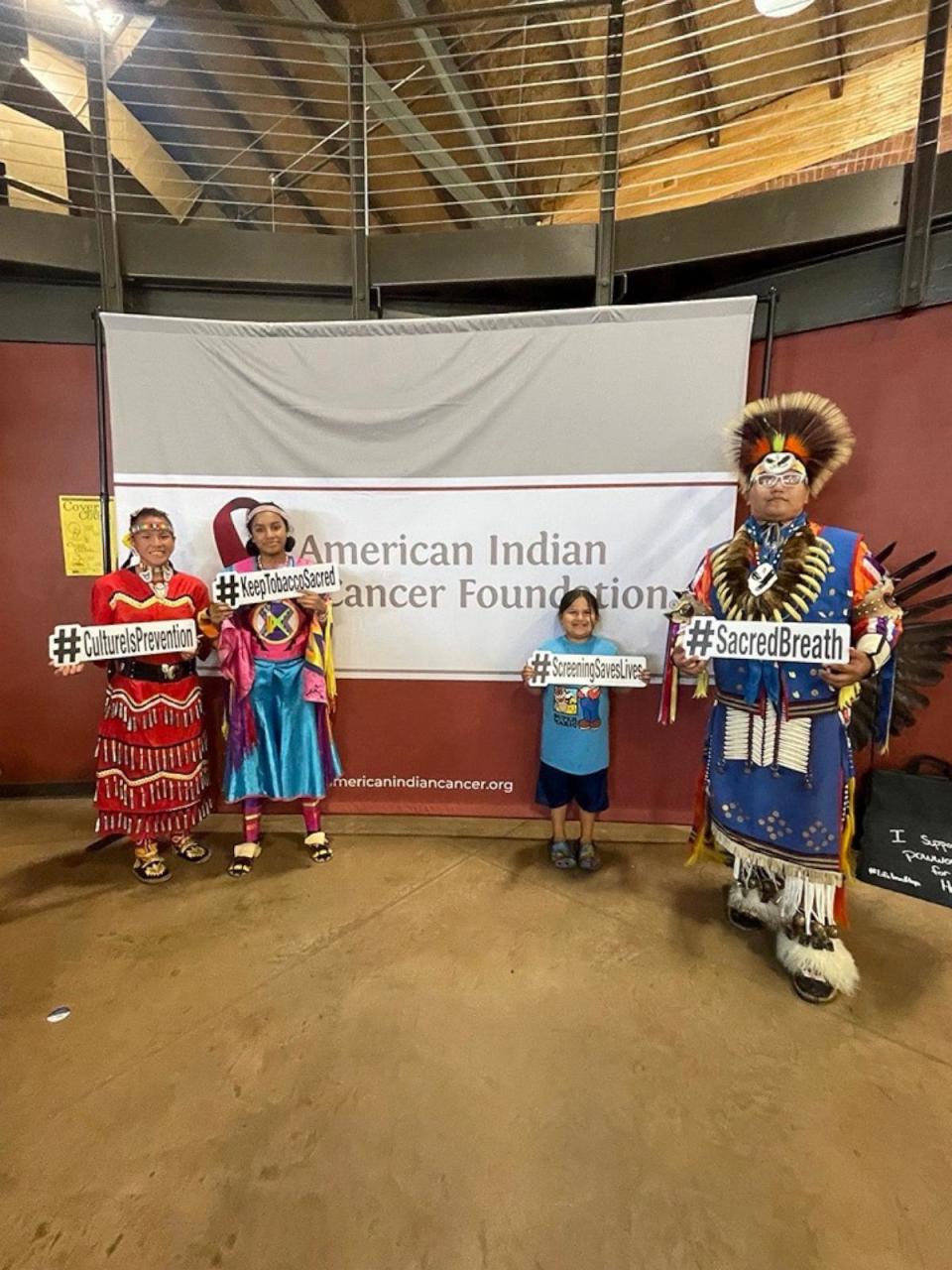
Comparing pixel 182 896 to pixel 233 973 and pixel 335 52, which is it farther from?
pixel 335 52

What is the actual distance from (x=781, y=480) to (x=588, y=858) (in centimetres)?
163

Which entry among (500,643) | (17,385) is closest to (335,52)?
(17,385)

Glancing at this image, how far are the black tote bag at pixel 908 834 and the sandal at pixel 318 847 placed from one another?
7.27 feet

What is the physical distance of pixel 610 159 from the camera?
8.61ft

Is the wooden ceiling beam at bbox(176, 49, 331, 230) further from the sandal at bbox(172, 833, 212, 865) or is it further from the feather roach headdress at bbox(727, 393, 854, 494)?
the sandal at bbox(172, 833, 212, 865)

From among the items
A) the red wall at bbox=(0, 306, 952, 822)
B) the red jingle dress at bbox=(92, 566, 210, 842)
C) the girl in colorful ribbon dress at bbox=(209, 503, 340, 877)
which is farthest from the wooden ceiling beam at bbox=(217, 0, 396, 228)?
the red jingle dress at bbox=(92, 566, 210, 842)

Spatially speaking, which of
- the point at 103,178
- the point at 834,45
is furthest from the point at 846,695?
the point at 834,45

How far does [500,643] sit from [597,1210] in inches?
75.9

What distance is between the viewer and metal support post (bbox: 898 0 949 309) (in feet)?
7.38

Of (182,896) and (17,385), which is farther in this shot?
(17,385)

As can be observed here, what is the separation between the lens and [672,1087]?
153 cm

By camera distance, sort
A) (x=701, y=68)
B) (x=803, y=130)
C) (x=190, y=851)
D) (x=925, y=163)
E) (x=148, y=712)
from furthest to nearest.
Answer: (x=701, y=68), (x=803, y=130), (x=190, y=851), (x=148, y=712), (x=925, y=163)

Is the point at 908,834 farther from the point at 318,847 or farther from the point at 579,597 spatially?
the point at 318,847

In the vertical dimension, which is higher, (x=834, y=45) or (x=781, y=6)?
(x=834, y=45)
